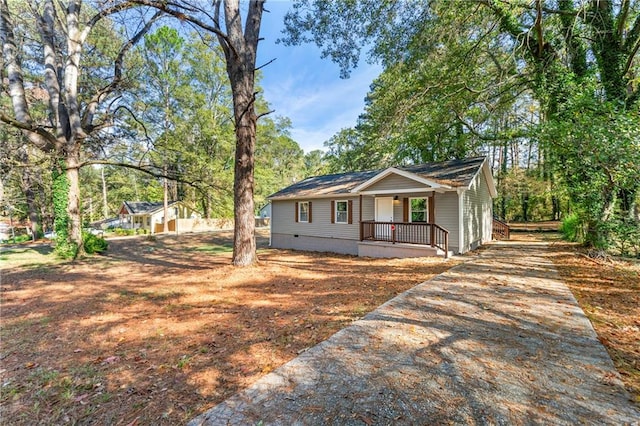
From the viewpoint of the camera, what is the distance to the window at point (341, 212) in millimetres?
13297

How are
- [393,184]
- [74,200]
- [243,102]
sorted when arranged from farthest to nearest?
[74,200], [393,184], [243,102]

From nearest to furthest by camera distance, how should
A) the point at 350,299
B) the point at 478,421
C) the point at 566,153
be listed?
the point at 478,421 < the point at 350,299 < the point at 566,153

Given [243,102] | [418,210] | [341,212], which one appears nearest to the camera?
[243,102]

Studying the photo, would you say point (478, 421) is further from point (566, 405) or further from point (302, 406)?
point (302, 406)

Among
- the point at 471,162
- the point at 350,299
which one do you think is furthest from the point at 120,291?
the point at 471,162

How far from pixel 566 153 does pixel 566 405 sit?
333 inches

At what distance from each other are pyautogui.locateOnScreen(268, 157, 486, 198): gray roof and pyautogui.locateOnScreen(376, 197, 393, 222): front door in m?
1.46

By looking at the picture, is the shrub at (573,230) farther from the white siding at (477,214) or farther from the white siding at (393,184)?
the white siding at (393,184)

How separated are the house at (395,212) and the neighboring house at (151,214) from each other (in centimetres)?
2111

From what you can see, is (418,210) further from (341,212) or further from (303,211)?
(303,211)

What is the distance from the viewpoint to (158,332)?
13.0ft

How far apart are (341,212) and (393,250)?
353cm

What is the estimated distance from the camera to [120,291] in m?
6.34

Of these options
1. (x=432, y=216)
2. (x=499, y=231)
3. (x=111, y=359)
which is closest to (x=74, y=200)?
(x=111, y=359)
